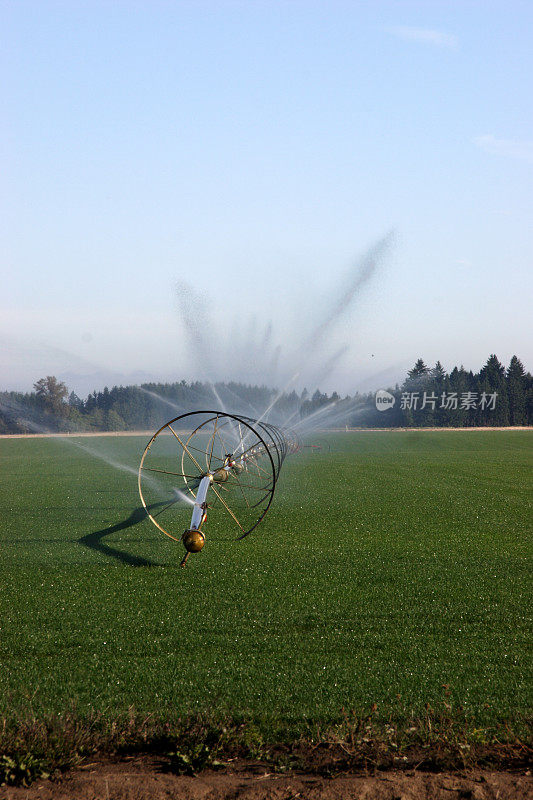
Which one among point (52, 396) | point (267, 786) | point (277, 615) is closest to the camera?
point (267, 786)

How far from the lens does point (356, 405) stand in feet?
262

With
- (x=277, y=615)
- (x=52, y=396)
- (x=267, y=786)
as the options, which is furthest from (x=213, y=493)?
(x=52, y=396)

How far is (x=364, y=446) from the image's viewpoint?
40.3 meters

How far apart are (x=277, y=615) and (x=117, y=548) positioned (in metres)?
4.15

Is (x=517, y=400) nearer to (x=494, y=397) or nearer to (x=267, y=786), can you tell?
(x=494, y=397)

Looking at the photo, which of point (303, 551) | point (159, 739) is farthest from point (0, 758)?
point (303, 551)

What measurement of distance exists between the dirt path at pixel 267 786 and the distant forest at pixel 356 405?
63.1 meters

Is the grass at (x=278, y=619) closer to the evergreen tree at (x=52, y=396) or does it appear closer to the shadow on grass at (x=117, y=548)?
the shadow on grass at (x=117, y=548)

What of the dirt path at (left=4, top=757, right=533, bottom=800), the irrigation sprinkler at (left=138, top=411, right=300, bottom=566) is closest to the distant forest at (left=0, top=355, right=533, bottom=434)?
the irrigation sprinkler at (left=138, top=411, right=300, bottom=566)

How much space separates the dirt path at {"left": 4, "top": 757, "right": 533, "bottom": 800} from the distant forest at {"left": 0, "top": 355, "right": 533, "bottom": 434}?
6314cm

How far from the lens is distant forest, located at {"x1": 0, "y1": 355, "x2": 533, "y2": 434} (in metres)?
71.0

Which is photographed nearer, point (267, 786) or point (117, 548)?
point (267, 786)

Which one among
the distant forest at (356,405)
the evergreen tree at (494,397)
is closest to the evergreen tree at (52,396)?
the distant forest at (356,405)

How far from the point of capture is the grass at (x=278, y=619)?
4.91 metres
